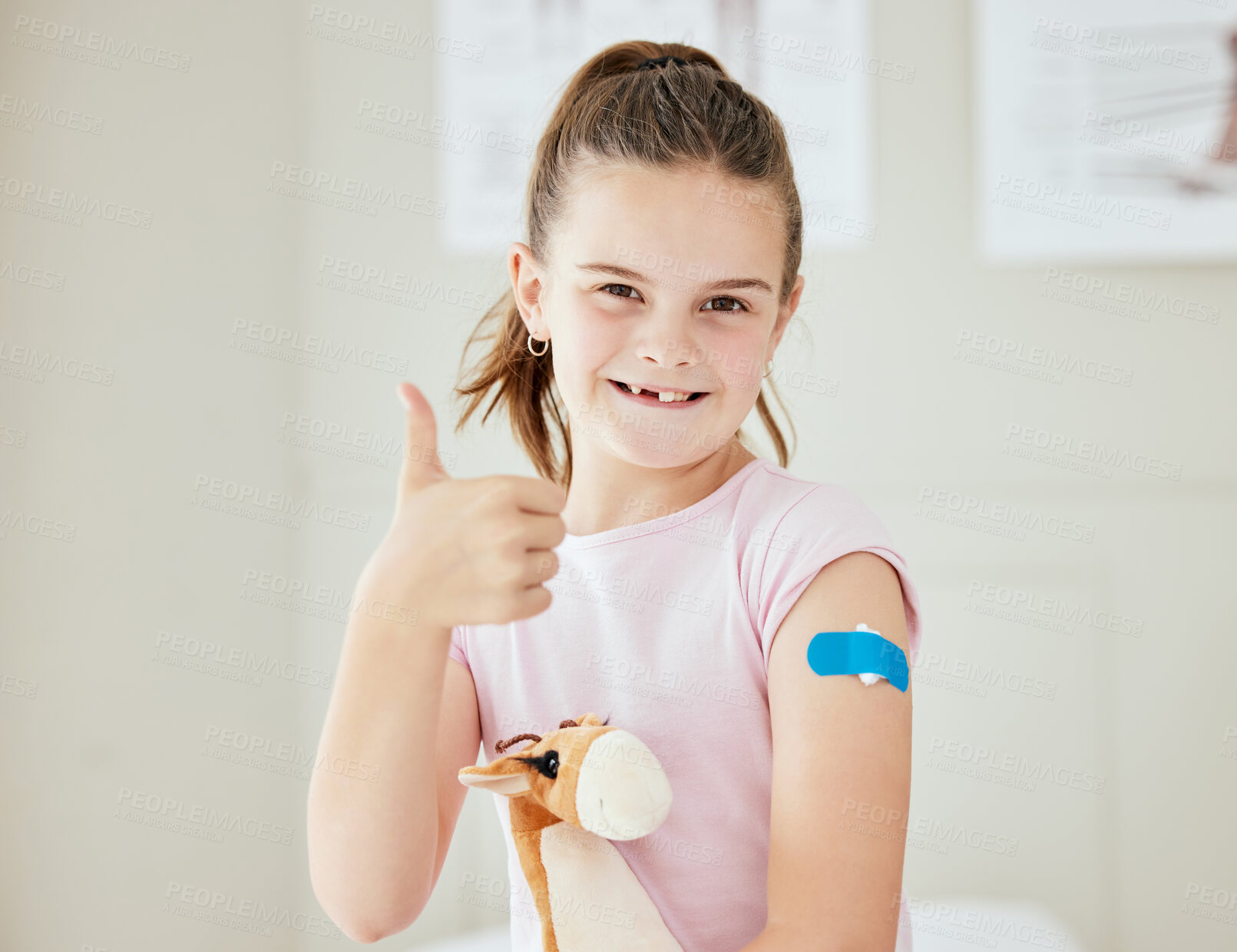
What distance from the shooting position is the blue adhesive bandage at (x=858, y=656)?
0.73 m

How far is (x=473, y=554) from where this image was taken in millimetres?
679

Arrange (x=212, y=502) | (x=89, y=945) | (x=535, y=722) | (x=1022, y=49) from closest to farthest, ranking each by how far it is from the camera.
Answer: (x=535, y=722), (x=89, y=945), (x=212, y=502), (x=1022, y=49)

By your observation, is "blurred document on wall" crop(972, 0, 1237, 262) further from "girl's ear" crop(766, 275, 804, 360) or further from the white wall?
"girl's ear" crop(766, 275, 804, 360)

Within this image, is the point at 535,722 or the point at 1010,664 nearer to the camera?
the point at 535,722

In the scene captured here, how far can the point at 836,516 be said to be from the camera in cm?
81

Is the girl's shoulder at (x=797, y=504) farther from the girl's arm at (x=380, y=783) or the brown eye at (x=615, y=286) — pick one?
the girl's arm at (x=380, y=783)

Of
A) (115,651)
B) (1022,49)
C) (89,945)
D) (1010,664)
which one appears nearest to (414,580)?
(115,651)

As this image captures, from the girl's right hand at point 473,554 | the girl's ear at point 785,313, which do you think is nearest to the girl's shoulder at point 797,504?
the girl's ear at point 785,313

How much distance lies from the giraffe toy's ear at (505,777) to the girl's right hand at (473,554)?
0.40 ft

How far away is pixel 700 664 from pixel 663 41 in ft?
4.26

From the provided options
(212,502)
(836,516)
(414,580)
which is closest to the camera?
(414,580)

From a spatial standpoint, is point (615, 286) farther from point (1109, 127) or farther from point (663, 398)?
point (1109, 127)

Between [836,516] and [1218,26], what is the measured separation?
1392 millimetres

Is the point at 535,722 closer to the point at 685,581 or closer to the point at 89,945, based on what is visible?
the point at 685,581
